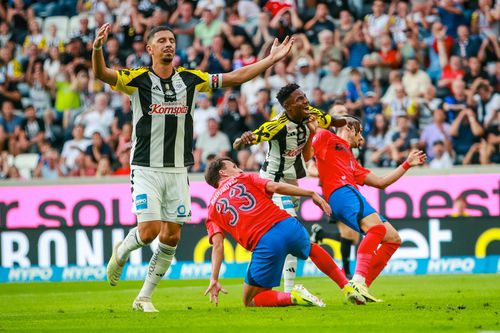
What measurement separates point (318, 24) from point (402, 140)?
376 cm

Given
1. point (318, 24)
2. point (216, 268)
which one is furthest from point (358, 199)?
point (318, 24)

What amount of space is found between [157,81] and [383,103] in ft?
32.7

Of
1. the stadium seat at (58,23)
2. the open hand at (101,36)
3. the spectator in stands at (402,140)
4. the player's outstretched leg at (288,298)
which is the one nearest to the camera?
the open hand at (101,36)

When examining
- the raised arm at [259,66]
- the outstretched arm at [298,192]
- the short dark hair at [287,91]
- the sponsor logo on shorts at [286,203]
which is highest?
the raised arm at [259,66]

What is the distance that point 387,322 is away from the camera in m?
8.52

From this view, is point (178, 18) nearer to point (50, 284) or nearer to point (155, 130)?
point (50, 284)

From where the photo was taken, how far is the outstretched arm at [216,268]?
9492 millimetres

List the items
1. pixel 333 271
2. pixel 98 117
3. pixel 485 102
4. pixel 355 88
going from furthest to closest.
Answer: pixel 98 117, pixel 355 88, pixel 485 102, pixel 333 271

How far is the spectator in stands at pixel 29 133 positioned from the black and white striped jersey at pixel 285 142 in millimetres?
9930

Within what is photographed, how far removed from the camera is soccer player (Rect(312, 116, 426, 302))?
10.7m

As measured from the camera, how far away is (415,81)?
19.8 metres

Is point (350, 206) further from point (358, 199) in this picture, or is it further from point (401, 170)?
point (401, 170)

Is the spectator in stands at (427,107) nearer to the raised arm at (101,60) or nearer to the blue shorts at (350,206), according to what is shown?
the blue shorts at (350,206)

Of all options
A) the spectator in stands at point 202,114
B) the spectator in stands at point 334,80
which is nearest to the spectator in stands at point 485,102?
the spectator in stands at point 334,80
